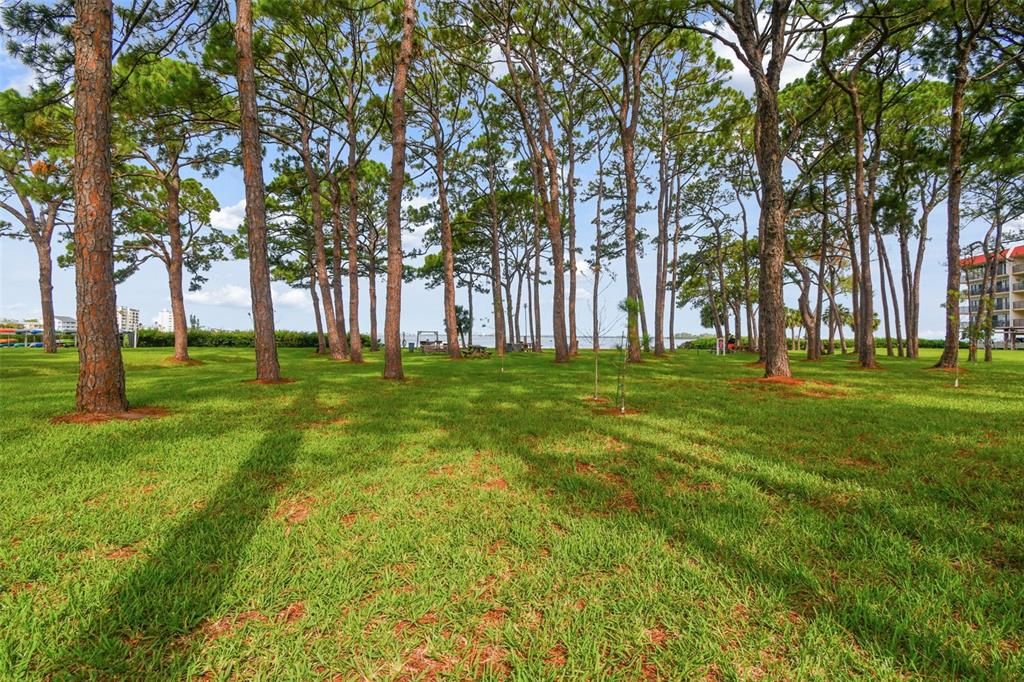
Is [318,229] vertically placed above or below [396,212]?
above

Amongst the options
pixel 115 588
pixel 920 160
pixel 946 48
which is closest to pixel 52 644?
pixel 115 588

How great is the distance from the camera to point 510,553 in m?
2.22

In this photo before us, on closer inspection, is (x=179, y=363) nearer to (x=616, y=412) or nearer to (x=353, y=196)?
(x=353, y=196)

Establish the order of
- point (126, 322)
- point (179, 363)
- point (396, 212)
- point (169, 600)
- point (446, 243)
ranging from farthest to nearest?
1. point (126, 322)
2. point (446, 243)
3. point (179, 363)
4. point (396, 212)
5. point (169, 600)

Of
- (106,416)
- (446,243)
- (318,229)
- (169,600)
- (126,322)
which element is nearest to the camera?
(169,600)

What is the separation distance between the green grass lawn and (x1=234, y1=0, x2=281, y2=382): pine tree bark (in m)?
4.26

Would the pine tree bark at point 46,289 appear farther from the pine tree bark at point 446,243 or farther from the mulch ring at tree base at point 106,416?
the mulch ring at tree base at point 106,416

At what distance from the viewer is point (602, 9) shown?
1148cm

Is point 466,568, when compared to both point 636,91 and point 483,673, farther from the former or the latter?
point 636,91

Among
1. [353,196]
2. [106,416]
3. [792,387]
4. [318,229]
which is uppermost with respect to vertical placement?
[353,196]

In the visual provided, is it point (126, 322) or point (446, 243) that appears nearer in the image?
point (446, 243)

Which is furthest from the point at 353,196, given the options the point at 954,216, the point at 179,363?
the point at 954,216

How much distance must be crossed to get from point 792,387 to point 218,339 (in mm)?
36817

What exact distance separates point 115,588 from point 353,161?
52.9 ft
